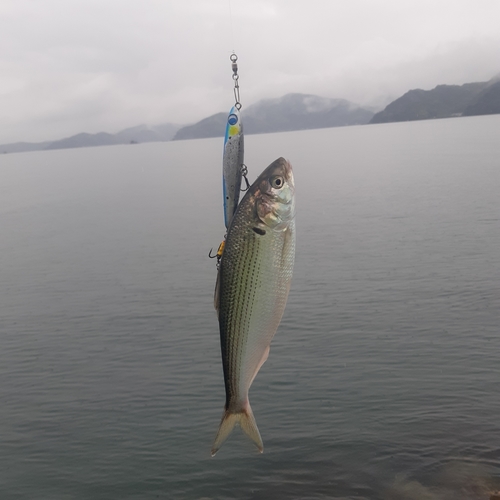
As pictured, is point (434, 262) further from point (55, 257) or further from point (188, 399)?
point (55, 257)

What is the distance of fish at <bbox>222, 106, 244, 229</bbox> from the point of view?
709cm

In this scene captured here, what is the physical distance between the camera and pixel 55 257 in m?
50.3

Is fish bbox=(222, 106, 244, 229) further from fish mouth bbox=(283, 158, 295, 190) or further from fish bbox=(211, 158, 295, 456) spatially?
fish mouth bbox=(283, 158, 295, 190)

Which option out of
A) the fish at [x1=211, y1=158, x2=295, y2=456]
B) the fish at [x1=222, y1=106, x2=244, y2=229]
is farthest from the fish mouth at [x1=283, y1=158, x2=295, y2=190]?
the fish at [x1=222, y1=106, x2=244, y2=229]

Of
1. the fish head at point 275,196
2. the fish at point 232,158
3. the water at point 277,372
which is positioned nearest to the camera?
the fish head at point 275,196

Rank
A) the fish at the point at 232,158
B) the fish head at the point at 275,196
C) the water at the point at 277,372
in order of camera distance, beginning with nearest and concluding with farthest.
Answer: the fish head at the point at 275,196 < the fish at the point at 232,158 < the water at the point at 277,372

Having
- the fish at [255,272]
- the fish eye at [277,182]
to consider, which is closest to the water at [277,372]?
the fish at [255,272]

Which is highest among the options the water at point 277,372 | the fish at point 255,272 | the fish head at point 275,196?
the fish head at point 275,196

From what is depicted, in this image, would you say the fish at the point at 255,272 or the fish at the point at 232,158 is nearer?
the fish at the point at 255,272

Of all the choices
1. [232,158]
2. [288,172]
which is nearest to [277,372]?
[232,158]

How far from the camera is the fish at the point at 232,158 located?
23.3 feet

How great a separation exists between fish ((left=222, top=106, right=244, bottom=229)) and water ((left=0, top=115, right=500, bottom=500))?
1467 cm

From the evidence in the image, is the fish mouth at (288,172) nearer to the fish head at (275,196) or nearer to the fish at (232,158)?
the fish head at (275,196)

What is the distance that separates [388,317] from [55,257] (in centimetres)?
3019
